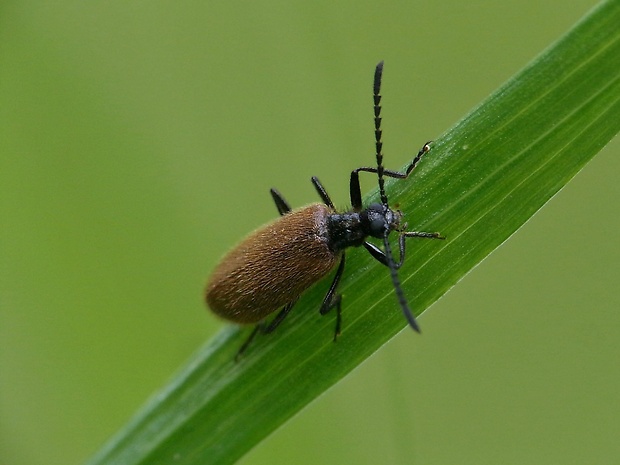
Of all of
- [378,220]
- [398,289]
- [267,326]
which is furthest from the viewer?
[267,326]

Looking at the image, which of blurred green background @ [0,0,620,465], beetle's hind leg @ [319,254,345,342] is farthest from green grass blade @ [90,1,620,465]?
blurred green background @ [0,0,620,465]

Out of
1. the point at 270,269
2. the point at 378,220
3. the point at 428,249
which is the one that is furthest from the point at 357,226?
the point at 428,249

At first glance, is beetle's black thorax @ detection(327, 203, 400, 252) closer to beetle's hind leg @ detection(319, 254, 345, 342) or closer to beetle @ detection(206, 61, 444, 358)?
beetle @ detection(206, 61, 444, 358)

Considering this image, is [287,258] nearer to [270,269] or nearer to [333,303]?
[270,269]

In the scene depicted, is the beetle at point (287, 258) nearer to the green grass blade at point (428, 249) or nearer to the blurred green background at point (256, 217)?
the green grass blade at point (428, 249)

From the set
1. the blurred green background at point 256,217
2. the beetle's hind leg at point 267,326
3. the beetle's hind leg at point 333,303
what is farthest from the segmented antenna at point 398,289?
the blurred green background at point 256,217

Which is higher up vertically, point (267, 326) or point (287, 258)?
point (287, 258)

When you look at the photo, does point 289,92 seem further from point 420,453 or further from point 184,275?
point 420,453

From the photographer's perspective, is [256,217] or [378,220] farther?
[256,217]
